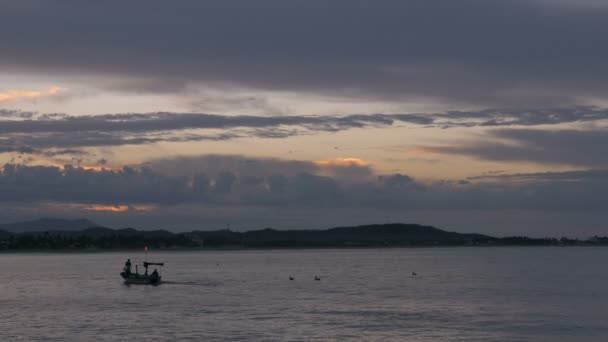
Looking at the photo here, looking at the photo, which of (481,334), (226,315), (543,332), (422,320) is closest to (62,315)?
(226,315)

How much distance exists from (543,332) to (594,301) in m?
29.2

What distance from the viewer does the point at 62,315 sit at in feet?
249

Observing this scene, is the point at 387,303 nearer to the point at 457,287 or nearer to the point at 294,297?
the point at 294,297

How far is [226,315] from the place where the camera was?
247 feet

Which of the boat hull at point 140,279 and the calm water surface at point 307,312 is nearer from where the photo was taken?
the calm water surface at point 307,312

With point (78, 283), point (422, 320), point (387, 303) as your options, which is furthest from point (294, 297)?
point (78, 283)

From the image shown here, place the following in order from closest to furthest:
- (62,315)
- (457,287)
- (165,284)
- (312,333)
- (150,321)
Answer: (312,333) → (150,321) → (62,315) → (457,287) → (165,284)

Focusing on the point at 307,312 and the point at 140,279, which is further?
the point at 140,279

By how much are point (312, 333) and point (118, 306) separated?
30.3 metres

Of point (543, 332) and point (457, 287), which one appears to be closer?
point (543, 332)

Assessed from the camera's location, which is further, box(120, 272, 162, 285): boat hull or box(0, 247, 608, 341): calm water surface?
box(120, 272, 162, 285): boat hull

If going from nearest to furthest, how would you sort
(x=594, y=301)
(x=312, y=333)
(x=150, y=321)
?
1. (x=312, y=333)
2. (x=150, y=321)
3. (x=594, y=301)

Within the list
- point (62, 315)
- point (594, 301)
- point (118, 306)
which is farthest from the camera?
point (594, 301)

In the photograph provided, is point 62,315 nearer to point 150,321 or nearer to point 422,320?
point 150,321
